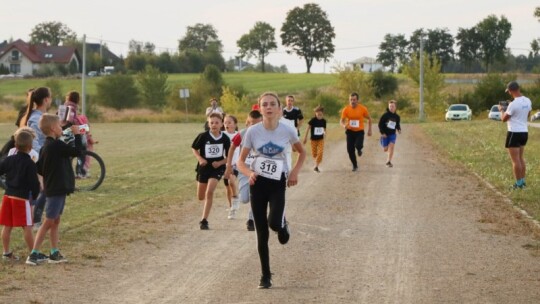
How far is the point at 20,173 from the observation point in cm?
989

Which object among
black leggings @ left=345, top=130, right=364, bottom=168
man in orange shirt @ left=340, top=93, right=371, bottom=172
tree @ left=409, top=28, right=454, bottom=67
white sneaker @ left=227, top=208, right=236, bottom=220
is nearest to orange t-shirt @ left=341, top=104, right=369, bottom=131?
man in orange shirt @ left=340, top=93, right=371, bottom=172

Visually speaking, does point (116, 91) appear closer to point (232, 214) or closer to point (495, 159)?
point (495, 159)

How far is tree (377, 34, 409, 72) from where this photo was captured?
15775cm

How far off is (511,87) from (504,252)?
22.7 ft

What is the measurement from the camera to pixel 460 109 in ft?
231

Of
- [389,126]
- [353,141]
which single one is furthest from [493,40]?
[353,141]

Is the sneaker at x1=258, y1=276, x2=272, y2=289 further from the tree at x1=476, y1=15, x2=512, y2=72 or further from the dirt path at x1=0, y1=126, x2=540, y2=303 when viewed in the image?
the tree at x1=476, y1=15, x2=512, y2=72

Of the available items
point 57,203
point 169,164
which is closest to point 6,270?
point 57,203

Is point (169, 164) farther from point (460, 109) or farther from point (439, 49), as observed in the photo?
point (439, 49)

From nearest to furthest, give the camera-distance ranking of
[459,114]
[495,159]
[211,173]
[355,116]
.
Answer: [211,173], [355,116], [495,159], [459,114]

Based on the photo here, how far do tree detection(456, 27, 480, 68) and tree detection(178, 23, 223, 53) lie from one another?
5140 centimetres

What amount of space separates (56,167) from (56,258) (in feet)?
3.14

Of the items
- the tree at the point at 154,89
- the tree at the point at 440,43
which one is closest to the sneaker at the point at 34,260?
the tree at the point at 154,89

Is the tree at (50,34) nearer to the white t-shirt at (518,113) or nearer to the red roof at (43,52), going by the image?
the red roof at (43,52)
